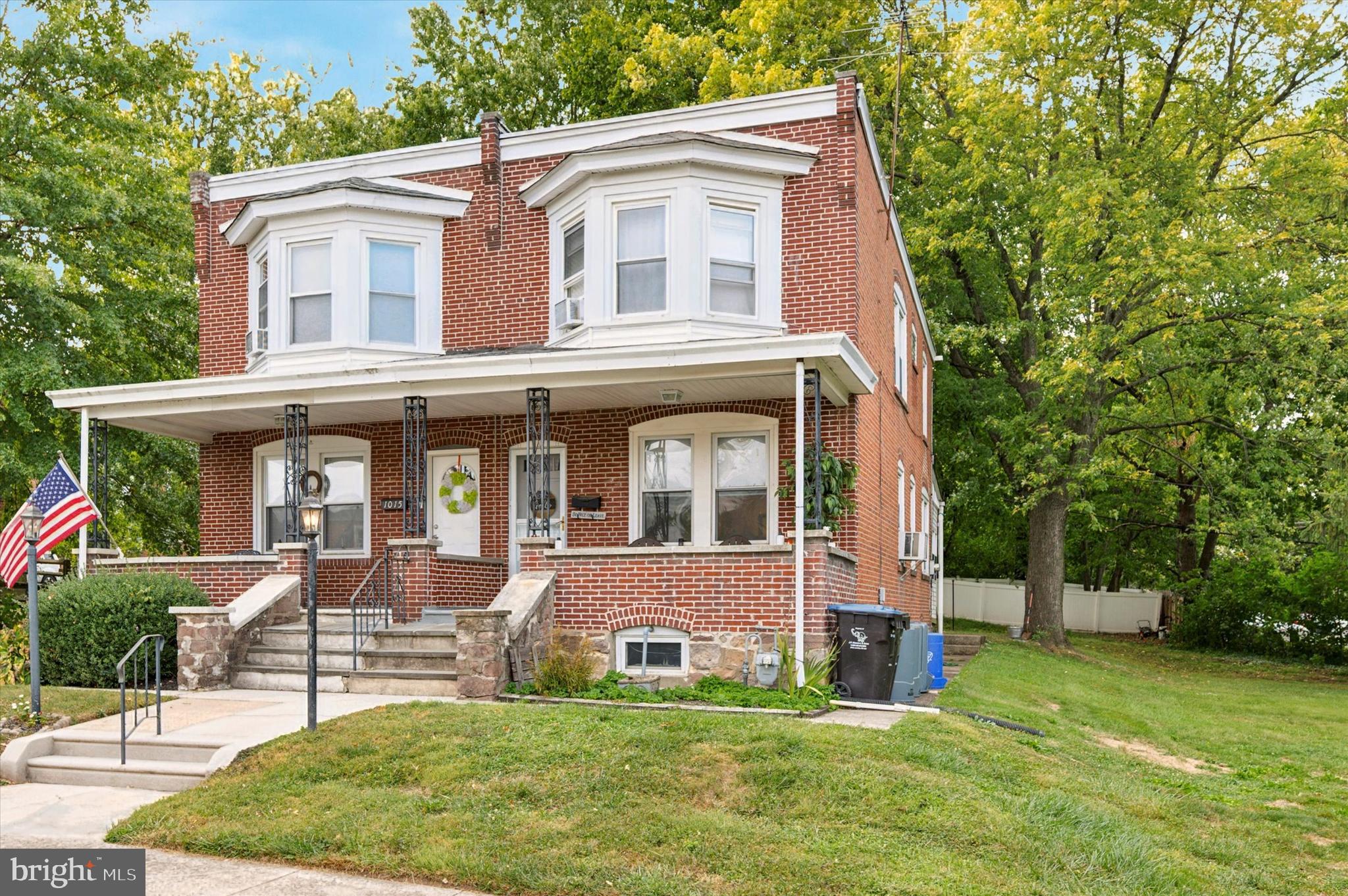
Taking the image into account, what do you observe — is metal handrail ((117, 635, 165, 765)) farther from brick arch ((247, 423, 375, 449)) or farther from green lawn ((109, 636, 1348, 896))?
brick arch ((247, 423, 375, 449))

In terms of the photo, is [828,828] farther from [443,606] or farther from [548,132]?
[548,132]

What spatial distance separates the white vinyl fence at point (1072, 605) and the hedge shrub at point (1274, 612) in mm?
5428

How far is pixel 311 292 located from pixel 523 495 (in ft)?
14.0

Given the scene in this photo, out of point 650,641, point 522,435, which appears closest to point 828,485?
point 650,641

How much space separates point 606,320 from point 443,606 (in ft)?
13.8

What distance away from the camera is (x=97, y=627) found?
13.1 m

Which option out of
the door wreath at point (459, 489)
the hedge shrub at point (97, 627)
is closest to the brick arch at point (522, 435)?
the door wreath at point (459, 489)

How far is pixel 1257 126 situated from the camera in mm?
26000

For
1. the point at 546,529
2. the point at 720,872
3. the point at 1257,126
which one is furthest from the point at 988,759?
the point at 1257,126

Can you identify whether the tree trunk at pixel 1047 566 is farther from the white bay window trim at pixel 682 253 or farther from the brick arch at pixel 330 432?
the brick arch at pixel 330 432

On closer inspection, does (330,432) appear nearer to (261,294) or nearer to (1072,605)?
(261,294)

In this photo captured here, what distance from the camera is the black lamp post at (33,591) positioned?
1091 cm

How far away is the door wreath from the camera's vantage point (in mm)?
16156

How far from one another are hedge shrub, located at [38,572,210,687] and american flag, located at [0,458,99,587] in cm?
70
